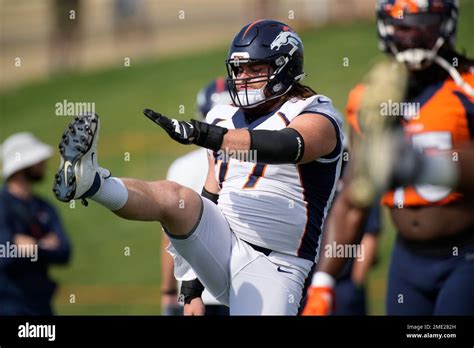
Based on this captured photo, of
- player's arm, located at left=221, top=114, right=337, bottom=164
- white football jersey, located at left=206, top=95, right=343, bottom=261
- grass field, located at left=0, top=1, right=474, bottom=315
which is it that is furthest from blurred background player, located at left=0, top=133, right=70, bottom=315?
grass field, located at left=0, top=1, right=474, bottom=315

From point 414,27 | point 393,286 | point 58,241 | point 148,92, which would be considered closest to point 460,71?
point 414,27

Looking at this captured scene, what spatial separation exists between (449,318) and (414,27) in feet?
5.28

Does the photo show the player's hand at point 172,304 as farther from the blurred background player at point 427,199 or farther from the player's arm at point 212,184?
the player's arm at point 212,184

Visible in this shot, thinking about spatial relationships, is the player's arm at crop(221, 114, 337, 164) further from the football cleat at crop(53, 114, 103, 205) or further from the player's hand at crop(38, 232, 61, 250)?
the player's hand at crop(38, 232, 61, 250)

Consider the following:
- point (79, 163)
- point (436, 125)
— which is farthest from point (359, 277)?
point (79, 163)

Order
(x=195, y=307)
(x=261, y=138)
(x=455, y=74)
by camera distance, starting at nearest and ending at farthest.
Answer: (x=261, y=138)
(x=195, y=307)
(x=455, y=74)

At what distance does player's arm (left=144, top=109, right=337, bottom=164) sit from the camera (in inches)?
185

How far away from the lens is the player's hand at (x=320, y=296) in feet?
19.4

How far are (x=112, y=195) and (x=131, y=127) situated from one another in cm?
1308

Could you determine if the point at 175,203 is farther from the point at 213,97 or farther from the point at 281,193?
the point at 213,97

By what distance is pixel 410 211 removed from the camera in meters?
6.06

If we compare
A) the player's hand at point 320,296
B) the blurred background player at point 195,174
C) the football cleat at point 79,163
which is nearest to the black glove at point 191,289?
the player's hand at point 320,296

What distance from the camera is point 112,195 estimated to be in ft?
15.7

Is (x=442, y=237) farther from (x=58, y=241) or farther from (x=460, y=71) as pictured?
(x=58, y=241)
